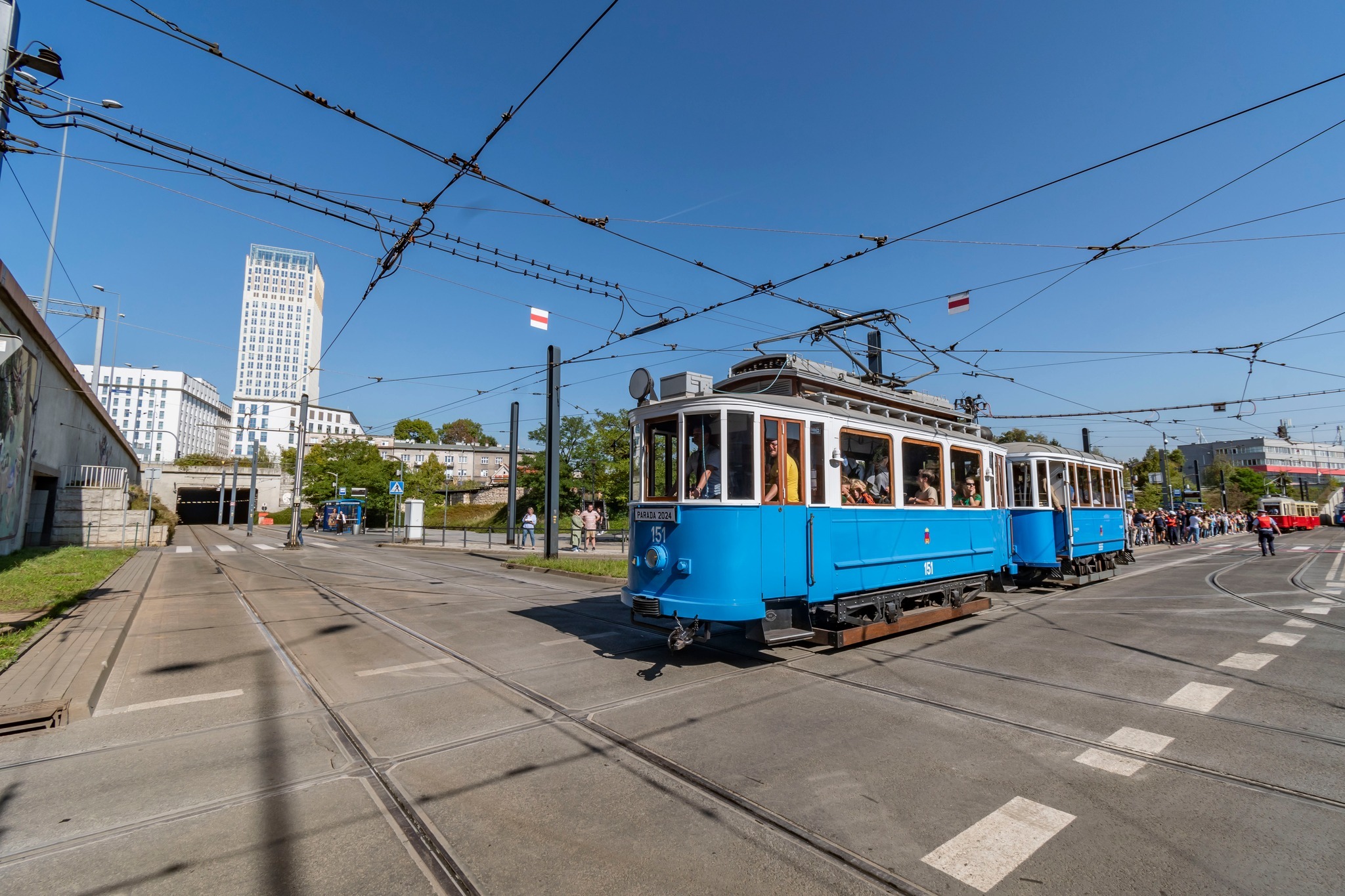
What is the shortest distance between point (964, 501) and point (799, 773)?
7151 mm

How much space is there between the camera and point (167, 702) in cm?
568

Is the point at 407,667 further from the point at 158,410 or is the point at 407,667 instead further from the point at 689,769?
the point at 158,410

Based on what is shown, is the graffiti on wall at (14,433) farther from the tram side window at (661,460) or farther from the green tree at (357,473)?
the green tree at (357,473)

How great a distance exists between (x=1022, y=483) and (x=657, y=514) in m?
9.86

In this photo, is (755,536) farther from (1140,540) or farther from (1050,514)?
(1140,540)

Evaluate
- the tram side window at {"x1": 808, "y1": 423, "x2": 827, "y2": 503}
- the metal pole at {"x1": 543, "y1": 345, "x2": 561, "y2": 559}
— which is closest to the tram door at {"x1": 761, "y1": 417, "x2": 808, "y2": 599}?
the tram side window at {"x1": 808, "y1": 423, "x2": 827, "y2": 503}

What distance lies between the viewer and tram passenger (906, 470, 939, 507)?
886 centimetres

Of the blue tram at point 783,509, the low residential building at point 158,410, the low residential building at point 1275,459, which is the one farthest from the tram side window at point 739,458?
the low residential building at point 158,410

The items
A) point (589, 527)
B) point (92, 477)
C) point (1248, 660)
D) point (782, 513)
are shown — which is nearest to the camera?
point (782, 513)

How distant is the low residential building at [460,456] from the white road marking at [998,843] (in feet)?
277

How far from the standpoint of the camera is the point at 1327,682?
6.17 metres

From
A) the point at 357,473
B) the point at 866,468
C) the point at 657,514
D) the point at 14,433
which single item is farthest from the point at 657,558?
the point at 357,473

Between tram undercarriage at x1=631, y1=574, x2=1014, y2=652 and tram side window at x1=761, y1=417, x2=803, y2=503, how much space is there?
1.20m

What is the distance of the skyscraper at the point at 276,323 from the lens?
135250 millimetres
